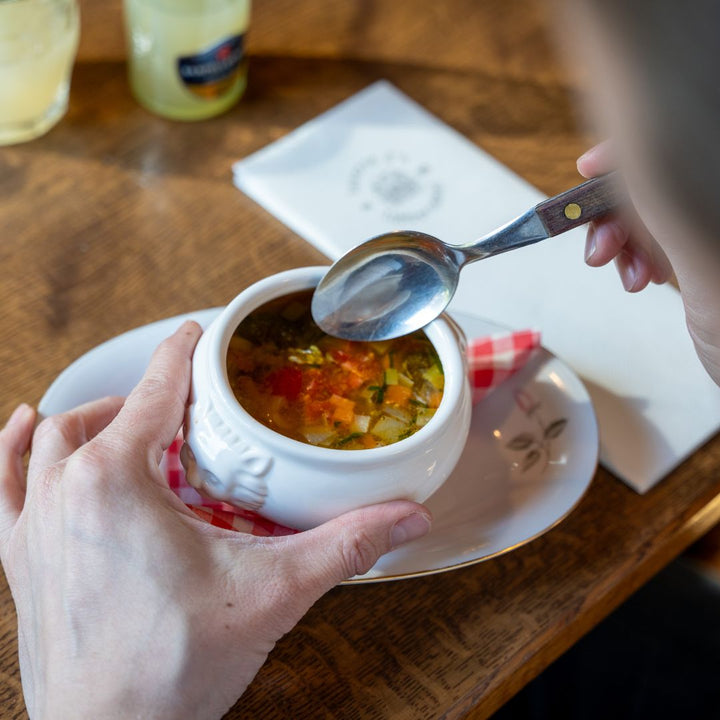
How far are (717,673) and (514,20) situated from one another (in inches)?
36.2

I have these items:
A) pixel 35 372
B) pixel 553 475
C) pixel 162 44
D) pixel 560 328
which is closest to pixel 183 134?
pixel 162 44

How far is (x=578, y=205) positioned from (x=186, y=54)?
0.59 metres

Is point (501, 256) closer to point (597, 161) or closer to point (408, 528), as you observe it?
point (597, 161)

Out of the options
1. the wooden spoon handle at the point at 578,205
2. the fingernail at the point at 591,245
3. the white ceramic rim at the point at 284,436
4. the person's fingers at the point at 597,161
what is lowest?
the fingernail at the point at 591,245

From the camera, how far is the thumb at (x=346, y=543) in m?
0.69

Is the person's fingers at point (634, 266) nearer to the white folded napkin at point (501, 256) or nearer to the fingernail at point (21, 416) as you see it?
the white folded napkin at point (501, 256)

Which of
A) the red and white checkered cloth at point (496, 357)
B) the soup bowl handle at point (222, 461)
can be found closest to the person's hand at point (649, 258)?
the red and white checkered cloth at point (496, 357)

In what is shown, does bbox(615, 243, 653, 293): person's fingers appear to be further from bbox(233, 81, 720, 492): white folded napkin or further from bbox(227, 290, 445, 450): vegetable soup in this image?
bbox(227, 290, 445, 450): vegetable soup

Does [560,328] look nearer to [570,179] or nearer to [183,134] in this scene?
[570,179]

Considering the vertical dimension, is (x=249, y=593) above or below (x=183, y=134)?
above

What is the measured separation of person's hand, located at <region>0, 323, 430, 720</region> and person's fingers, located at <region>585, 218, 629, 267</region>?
35cm

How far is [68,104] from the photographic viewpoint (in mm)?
1266

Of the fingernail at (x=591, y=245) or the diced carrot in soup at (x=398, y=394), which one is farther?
the fingernail at (x=591, y=245)

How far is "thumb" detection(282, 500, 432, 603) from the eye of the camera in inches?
27.2
